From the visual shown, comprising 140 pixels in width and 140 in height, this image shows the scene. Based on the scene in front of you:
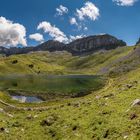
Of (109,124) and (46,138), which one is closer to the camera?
(109,124)

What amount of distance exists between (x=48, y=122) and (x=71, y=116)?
272 centimetres

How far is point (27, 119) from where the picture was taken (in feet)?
126

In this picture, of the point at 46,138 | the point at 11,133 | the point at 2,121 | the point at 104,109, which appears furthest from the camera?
the point at 2,121

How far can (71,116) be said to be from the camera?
113ft

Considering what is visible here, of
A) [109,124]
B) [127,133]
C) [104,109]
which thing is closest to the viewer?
[127,133]

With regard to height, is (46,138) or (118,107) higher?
(118,107)

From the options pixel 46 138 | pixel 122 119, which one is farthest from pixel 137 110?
pixel 46 138

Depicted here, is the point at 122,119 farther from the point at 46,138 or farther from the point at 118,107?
the point at 46,138

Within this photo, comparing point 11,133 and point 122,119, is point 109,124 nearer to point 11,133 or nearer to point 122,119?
point 122,119

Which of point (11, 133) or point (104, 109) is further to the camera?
point (104, 109)

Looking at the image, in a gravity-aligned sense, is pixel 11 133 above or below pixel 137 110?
below

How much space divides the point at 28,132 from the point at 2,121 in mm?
5759

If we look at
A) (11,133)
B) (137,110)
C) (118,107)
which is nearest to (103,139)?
(137,110)

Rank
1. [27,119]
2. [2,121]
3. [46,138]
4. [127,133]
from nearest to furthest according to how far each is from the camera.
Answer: [127,133] → [46,138] → [2,121] → [27,119]
